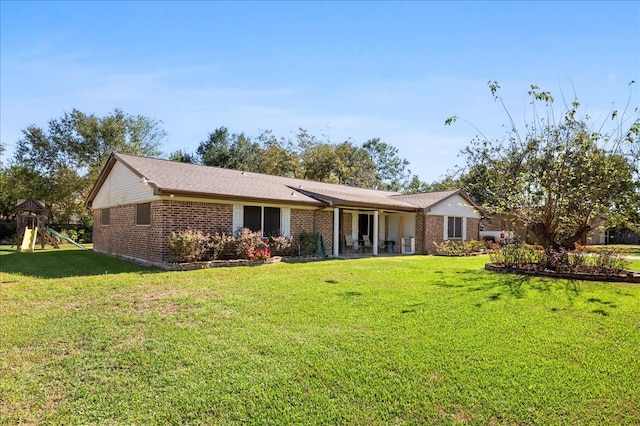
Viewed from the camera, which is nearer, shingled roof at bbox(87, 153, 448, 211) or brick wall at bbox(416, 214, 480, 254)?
shingled roof at bbox(87, 153, 448, 211)

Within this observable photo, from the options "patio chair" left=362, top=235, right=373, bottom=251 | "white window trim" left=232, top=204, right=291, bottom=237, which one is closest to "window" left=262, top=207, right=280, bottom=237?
"white window trim" left=232, top=204, right=291, bottom=237

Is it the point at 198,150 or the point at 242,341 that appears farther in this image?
the point at 198,150

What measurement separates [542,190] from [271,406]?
1116 cm

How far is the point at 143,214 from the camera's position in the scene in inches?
542

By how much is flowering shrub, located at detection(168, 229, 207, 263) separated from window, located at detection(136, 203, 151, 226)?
2.10 m

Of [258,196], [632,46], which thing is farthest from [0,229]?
[632,46]

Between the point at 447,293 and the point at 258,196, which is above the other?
the point at 258,196

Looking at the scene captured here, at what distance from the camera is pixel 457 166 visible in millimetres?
34344

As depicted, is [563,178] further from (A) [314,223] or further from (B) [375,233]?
(A) [314,223]

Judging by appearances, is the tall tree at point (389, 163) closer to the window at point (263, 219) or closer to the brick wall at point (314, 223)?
the brick wall at point (314, 223)

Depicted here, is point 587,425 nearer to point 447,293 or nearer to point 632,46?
point 447,293

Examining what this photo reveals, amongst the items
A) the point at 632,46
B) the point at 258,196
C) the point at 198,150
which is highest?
the point at 198,150

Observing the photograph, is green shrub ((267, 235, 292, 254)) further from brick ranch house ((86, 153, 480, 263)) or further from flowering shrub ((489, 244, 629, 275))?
flowering shrub ((489, 244, 629, 275))

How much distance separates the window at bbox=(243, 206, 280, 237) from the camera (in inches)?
547
